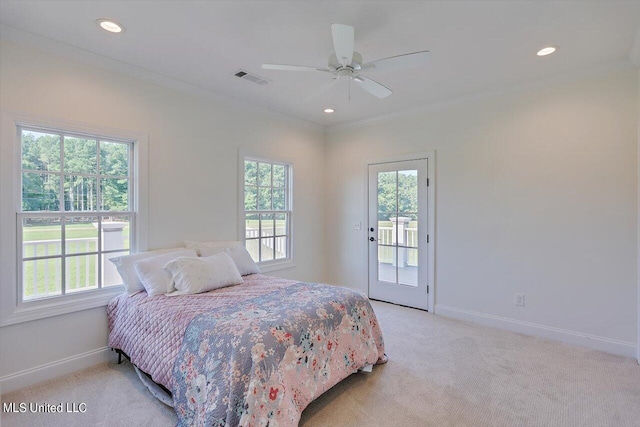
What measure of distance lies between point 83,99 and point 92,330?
6.35 ft

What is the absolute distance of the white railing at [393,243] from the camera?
13.8 ft

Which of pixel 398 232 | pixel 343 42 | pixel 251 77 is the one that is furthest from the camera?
pixel 398 232

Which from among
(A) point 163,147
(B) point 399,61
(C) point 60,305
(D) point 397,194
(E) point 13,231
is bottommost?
(C) point 60,305

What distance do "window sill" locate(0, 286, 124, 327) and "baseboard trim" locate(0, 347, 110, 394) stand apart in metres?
0.37

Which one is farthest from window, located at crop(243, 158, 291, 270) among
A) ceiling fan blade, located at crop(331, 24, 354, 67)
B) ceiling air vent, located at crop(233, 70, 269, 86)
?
ceiling fan blade, located at crop(331, 24, 354, 67)

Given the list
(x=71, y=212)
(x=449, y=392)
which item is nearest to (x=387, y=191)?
(x=449, y=392)

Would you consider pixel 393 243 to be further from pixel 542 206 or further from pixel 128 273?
pixel 128 273

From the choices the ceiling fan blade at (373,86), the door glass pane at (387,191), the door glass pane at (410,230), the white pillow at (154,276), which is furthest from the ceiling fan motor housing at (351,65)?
the door glass pane at (410,230)

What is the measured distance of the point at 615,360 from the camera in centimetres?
276

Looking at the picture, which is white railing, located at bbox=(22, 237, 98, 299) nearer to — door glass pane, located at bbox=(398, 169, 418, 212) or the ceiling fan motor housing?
the ceiling fan motor housing

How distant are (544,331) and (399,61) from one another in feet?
9.92

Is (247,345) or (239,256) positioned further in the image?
(239,256)

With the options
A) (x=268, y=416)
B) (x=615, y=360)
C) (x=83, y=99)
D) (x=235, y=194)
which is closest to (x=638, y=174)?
(x=615, y=360)

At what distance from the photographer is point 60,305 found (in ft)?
8.34
